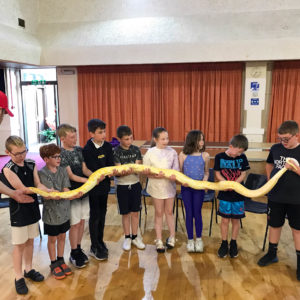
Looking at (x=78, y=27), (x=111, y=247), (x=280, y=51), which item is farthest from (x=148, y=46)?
(x=111, y=247)

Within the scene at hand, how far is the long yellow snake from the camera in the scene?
2957mm

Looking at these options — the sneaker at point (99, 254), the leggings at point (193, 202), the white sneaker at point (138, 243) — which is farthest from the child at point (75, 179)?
the leggings at point (193, 202)

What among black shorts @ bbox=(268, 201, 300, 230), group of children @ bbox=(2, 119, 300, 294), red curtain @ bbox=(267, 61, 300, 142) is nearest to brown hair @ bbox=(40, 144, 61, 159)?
group of children @ bbox=(2, 119, 300, 294)

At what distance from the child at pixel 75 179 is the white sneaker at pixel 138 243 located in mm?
681

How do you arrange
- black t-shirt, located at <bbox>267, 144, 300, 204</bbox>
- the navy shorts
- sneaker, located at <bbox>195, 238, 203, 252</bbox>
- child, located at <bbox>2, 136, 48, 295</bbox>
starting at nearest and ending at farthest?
child, located at <bbox>2, 136, 48, 295</bbox>, black t-shirt, located at <bbox>267, 144, 300, 204</bbox>, the navy shorts, sneaker, located at <bbox>195, 238, 203, 252</bbox>

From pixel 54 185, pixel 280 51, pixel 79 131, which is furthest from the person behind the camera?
pixel 79 131

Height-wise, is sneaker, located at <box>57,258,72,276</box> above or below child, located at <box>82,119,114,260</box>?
below

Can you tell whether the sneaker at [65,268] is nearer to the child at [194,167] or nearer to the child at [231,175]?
the child at [194,167]

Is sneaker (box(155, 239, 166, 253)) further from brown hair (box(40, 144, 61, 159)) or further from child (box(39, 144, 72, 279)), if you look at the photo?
brown hair (box(40, 144, 61, 159))

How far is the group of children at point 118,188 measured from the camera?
291 centimetres

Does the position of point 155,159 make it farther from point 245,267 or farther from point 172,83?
point 172,83

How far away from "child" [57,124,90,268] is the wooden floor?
19 centimetres

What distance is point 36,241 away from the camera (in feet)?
13.4

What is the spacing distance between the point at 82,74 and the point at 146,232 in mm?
6314
